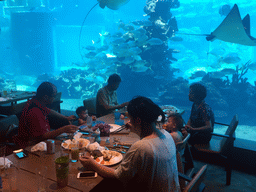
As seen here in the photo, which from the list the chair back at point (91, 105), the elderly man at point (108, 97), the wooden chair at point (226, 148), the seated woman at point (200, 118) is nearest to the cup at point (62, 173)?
the seated woman at point (200, 118)

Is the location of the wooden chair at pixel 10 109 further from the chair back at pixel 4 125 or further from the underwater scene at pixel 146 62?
the chair back at pixel 4 125

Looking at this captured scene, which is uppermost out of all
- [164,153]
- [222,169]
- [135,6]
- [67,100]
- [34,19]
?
[135,6]

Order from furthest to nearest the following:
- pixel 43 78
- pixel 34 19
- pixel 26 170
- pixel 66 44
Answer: pixel 66 44
pixel 34 19
pixel 43 78
pixel 26 170

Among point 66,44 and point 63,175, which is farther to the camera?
point 66,44

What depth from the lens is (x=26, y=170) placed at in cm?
146

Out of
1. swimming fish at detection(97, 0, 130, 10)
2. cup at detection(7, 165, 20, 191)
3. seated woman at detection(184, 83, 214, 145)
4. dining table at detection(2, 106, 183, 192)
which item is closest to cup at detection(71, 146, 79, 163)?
dining table at detection(2, 106, 183, 192)

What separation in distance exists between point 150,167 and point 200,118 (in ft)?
6.98

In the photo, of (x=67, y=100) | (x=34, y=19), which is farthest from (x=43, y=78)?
(x=34, y=19)

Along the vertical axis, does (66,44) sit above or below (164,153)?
above

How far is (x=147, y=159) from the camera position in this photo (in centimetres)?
120

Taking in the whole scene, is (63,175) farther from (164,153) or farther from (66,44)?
(66,44)

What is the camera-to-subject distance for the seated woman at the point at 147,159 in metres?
1.21

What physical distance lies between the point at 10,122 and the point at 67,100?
12832 millimetres

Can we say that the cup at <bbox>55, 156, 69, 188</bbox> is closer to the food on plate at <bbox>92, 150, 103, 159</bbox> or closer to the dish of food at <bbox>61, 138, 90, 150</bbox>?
the food on plate at <bbox>92, 150, 103, 159</bbox>
